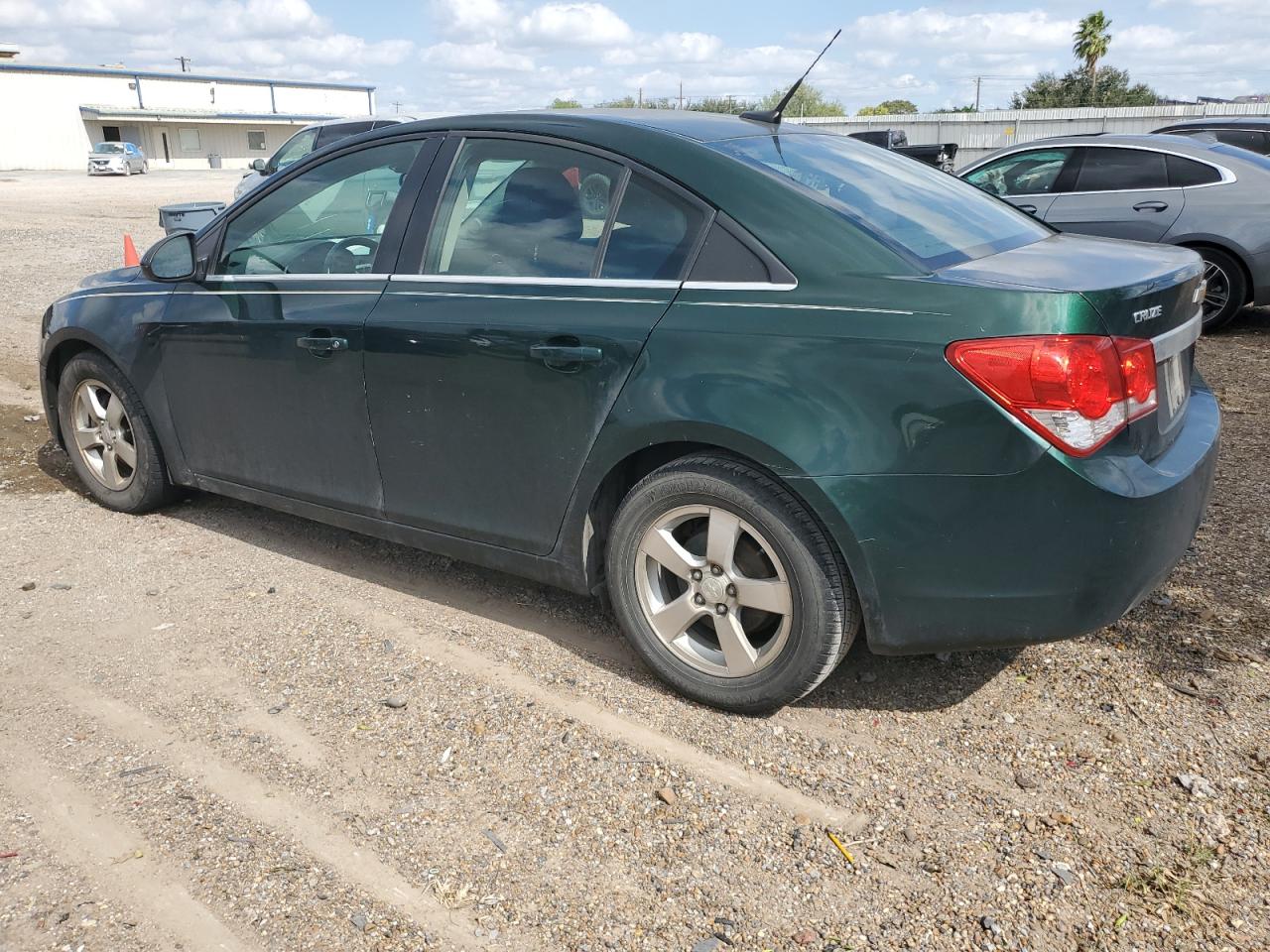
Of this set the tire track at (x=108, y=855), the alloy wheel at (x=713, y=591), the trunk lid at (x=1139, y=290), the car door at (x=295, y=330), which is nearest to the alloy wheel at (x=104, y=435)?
the car door at (x=295, y=330)

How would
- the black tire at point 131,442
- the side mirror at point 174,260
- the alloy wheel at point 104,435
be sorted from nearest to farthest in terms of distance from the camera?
the side mirror at point 174,260
the black tire at point 131,442
the alloy wheel at point 104,435

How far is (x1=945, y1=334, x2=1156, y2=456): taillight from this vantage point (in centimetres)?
261

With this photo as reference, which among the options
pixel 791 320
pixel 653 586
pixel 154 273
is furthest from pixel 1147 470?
pixel 154 273

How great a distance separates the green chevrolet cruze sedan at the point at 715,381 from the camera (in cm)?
270

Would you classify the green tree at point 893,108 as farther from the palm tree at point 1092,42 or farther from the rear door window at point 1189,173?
the rear door window at point 1189,173

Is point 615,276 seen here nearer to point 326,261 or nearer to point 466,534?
point 466,534

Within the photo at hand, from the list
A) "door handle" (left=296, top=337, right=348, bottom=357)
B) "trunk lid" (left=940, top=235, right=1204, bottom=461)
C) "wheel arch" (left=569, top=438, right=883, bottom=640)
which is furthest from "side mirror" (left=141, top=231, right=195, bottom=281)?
"trunk lid" (left=940, top=235, right=1204, bottom=461)

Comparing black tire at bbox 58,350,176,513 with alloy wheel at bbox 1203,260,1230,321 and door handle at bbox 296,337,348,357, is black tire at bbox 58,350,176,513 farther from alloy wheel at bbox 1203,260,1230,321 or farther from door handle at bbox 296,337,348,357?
alloy wheel at bbox 1203,260,1230,321

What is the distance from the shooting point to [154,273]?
447 cm

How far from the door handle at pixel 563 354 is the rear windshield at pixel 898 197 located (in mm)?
754

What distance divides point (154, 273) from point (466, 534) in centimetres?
194

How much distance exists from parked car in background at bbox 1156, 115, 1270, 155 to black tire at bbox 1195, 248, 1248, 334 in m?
4.16

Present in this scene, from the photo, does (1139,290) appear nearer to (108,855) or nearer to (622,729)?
(622,729)

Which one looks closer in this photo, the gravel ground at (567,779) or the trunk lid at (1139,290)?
the gravel ground at (567,779)
